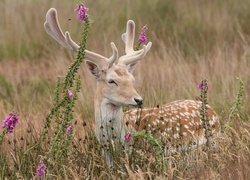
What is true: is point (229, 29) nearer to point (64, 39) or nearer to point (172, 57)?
point (172, 57)

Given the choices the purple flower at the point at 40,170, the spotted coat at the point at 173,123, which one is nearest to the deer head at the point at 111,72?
the spotted coat at the point at 173,123

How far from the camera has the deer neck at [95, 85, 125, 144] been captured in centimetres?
514

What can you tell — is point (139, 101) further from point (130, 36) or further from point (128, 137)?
point (130, 36)

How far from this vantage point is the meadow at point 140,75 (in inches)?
188

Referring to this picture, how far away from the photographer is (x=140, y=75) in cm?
777

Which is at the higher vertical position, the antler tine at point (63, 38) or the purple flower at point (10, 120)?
the antler tine at point (63, 38)

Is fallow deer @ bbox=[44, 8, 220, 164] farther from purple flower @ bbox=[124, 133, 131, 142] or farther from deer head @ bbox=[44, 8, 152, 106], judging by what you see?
purple flower @ bbox=[124, 133, 131, 142]

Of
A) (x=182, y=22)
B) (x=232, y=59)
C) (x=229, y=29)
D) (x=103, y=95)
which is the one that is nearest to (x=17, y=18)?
(x=182, y=22)

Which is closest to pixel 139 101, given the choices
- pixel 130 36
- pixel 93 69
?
pixel 93 69

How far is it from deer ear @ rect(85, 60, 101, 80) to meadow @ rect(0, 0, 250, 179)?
38 cm

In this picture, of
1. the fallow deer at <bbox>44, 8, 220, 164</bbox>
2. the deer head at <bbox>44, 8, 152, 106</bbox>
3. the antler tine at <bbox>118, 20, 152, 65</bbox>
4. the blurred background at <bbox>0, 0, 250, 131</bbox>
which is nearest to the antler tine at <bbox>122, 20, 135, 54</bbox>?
the antler tine at <bbox>118, 20, 152, 65</bbox>

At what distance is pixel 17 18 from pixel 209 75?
14.7 ft

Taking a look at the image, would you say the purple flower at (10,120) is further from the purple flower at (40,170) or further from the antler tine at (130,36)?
the antler tine at (130,36)

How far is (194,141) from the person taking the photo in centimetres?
538
